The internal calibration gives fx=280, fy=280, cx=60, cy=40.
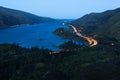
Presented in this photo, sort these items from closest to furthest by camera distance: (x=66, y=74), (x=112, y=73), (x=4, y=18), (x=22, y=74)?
(x=112, y=73) < (x=66, y=74) < (x=22, y=74) < (x=4, y=18)

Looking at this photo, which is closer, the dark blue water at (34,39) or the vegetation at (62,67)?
the vegetation at (62,67)

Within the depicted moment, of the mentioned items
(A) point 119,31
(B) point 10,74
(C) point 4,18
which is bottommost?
(B) point 10,74

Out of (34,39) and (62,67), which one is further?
(34,39)

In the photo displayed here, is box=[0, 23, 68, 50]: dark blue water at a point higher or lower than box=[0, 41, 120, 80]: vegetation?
higher

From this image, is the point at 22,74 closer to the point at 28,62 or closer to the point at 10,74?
the point at 10,74

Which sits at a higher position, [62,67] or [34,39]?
[34,39]

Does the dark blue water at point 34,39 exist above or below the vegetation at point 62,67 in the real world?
above

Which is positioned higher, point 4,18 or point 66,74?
point 4,18

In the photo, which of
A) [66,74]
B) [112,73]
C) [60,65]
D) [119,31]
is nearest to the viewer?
[112,73]

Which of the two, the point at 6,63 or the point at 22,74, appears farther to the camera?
the point at 6,63

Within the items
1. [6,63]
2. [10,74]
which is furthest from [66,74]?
[6,63]

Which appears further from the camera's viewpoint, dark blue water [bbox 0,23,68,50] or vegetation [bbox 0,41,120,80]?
dark blue water [bbox 0,23,68,50]
